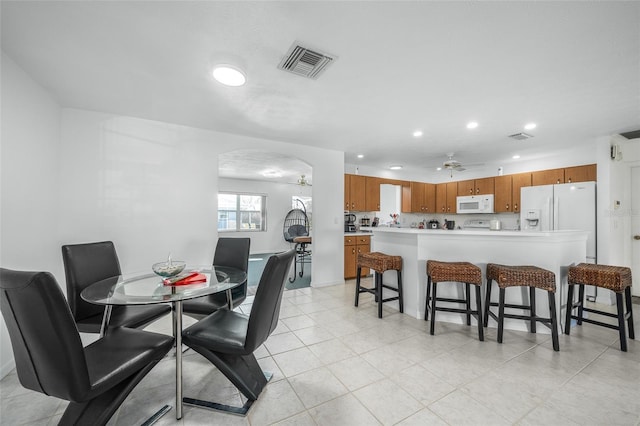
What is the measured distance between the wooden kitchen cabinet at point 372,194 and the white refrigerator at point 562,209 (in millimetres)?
2609

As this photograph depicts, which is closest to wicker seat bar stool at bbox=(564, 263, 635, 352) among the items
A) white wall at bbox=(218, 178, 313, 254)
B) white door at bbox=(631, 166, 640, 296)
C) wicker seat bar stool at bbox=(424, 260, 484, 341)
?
wicker seat bar stool at bbox=(424, 260, 484, 341)

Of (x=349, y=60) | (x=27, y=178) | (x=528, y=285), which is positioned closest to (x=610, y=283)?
(x=528, y=285)

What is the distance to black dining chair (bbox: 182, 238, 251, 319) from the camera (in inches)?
89.7

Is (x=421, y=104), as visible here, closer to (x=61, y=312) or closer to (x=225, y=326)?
(x=225, y=326)

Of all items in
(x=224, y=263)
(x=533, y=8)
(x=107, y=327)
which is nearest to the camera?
(x=533, y=8)

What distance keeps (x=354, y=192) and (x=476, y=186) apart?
278 cm

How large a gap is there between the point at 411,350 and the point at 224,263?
6.63 ft

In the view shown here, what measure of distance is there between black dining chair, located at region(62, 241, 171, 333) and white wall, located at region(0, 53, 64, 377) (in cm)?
38

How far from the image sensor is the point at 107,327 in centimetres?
185

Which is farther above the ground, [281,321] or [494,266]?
[494,266]

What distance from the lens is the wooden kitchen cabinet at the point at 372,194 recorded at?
18.3ft

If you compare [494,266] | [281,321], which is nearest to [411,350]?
[494,266]

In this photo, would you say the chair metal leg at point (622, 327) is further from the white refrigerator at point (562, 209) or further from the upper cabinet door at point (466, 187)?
the upper cabinet door at point (466, 187)

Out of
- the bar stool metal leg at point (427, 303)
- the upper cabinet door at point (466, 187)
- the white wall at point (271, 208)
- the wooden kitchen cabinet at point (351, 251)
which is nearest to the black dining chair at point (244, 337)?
the bar stool metal leg at point (427, 303)
